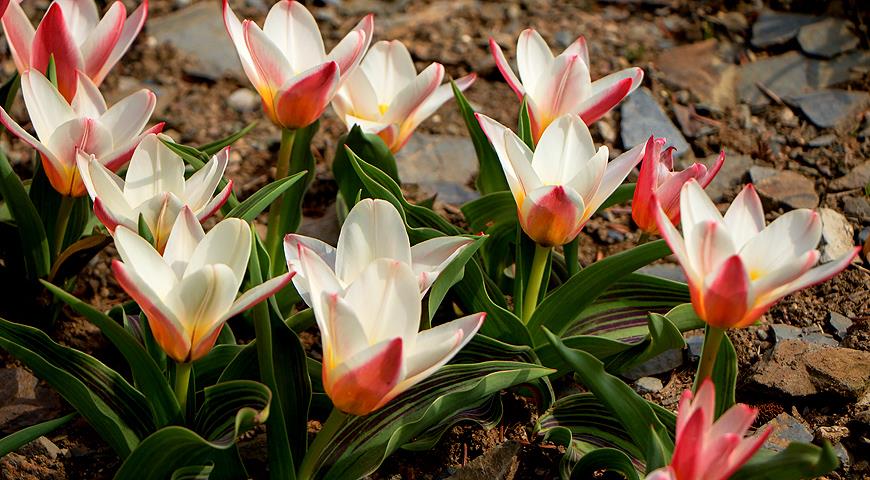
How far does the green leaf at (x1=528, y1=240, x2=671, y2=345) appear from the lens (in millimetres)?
1799

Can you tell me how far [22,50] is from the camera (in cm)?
205

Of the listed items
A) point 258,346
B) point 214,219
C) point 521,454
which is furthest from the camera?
point 214,219

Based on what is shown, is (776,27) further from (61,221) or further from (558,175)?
(61,221)

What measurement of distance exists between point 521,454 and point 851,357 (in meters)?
0.71

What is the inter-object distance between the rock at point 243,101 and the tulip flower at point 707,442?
221 centimetres

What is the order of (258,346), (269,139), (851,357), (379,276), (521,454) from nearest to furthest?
(379,276)
(258,346)
(521,454)
(851,357)
(269,139)

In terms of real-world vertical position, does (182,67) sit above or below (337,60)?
below

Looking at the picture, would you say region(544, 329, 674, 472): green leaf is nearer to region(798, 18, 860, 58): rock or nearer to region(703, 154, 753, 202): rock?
region(703, 154, 753, 202): rock

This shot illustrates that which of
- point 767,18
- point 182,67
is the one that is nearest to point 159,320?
Result: point 182,67

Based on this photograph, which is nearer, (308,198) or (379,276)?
(379,276)

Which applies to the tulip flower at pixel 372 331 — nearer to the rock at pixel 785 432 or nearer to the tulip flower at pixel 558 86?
the tulip flower at pixel 558 86

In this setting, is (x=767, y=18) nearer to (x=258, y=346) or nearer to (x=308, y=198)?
(x=308, y=198)

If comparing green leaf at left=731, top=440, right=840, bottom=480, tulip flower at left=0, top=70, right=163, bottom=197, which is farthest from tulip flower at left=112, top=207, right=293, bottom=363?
green leaf at left=731, top=440, right=840, bottom=480

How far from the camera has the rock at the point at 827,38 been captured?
327cm
